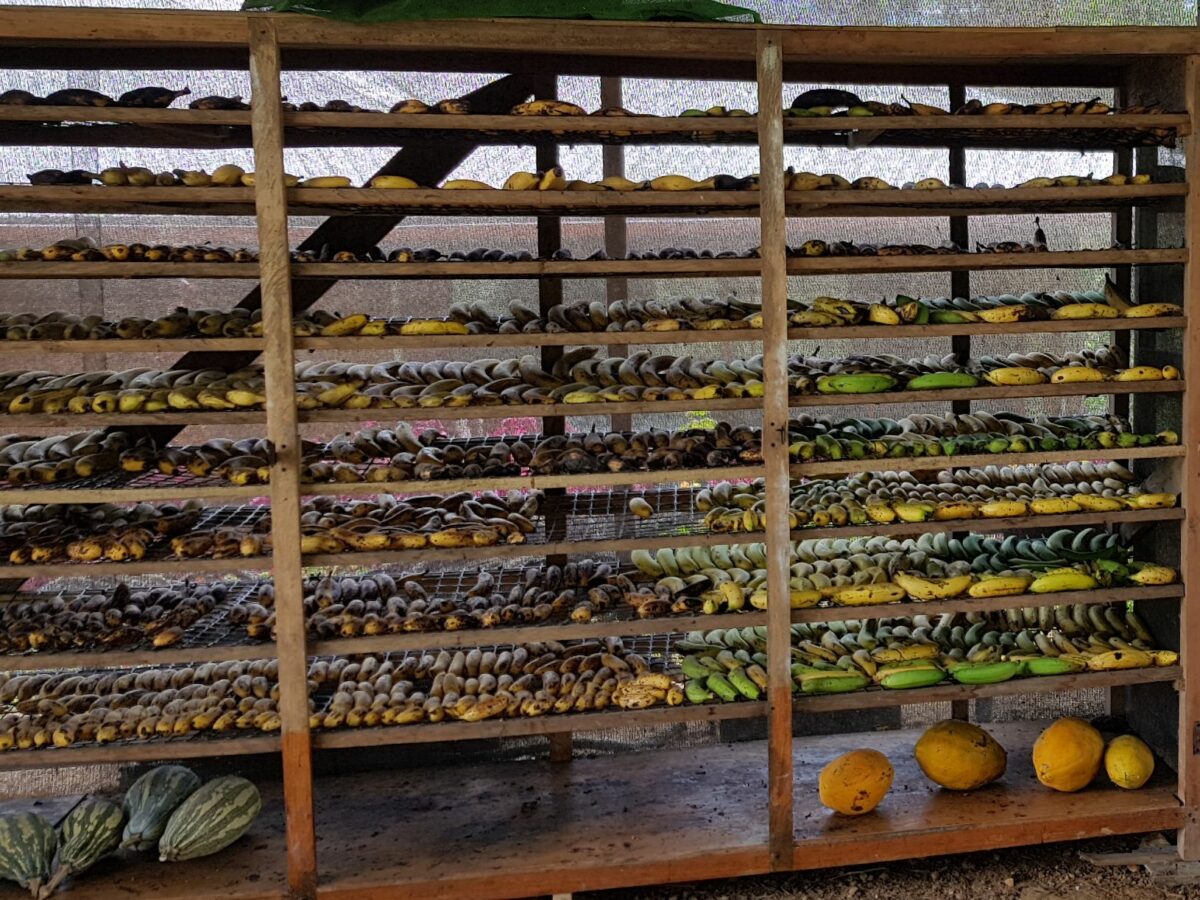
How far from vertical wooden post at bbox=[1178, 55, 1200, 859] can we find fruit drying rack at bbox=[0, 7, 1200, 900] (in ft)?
0.06

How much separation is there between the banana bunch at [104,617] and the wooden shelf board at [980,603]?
9.06 ft

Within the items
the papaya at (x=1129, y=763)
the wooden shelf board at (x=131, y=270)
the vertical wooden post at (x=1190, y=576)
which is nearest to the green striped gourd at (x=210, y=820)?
the wooden shelf board at (x=131, y=270)

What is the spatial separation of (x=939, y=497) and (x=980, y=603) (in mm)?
528

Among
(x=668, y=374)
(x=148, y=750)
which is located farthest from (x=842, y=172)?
(x=148, y=750)

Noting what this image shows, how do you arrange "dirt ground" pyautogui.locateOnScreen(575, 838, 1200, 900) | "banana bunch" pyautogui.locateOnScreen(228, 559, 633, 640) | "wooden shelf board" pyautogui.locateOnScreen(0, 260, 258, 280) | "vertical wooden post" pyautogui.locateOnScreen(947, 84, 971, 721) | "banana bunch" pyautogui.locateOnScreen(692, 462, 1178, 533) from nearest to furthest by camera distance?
1. "wooden shelf board" pyautogui.locateOnScreen(0, 260, 258, 280)
2. "banana bunch" pyautogui.locateOnScreen(228, 559, 633, 640)
3. "dirt ground" pyautogui.locateOnScreen(575, 838, 1200, 900)
4. "banana bunch" pyautogui.locateOnScreen(692, 462, 1178, 533)
5. "vertical wooden post" pyautogui.locateOnScreen(947, 84, 971, 721)

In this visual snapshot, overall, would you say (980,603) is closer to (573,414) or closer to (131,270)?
(573,414)

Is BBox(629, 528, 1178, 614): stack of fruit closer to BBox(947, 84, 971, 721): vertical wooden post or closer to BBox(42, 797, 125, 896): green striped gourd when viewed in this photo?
BBox(947, 84, 971, 721): vertical wooden post

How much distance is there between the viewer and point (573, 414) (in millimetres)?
4344

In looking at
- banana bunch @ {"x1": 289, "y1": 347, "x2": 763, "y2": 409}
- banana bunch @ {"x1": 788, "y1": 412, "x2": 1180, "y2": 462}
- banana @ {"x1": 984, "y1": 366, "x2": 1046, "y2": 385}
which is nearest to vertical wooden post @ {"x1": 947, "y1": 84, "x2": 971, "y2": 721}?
banana bunch @ {"x1": 788, "y1": 412, "x2": 1180, "y2": 462}

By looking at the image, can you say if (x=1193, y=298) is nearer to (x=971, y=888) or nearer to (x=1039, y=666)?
(x=1039, y=666)

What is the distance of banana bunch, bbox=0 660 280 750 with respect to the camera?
14.0 feet

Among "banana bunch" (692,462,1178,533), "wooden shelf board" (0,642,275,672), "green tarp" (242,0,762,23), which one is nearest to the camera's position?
"green tarp" (242,0,762,23)

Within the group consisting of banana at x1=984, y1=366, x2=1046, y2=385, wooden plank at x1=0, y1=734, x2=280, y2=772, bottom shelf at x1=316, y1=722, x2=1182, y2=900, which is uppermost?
banana at x1=984, y1=366, x2=1046, y2=385

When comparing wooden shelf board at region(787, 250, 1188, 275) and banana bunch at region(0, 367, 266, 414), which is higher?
wooden shelf board at region(787, 250, 1188, 275)
